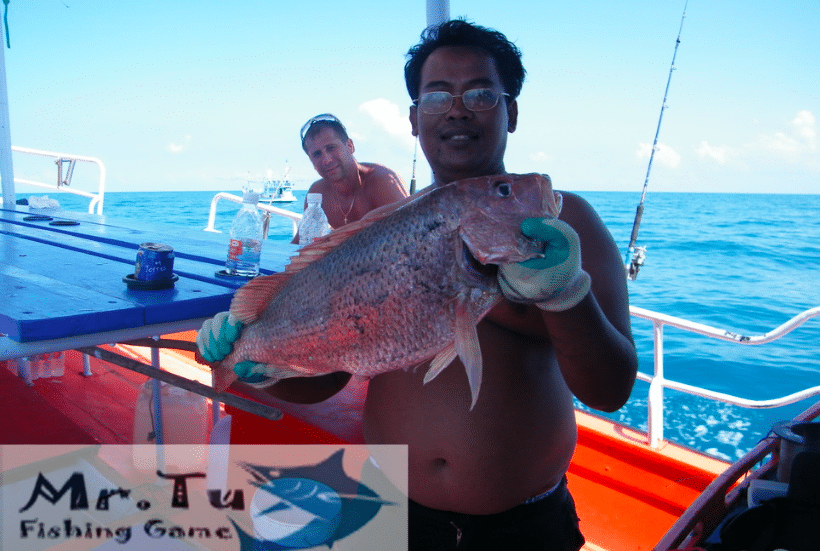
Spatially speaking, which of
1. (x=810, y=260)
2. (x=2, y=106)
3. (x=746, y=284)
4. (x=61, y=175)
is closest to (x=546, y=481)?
(x=2, y=106)

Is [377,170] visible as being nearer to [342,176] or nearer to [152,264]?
[342,176]

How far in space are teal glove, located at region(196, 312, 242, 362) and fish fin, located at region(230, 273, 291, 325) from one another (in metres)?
0.02

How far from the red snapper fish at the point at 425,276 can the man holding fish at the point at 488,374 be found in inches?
0.9

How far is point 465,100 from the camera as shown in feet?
5.05

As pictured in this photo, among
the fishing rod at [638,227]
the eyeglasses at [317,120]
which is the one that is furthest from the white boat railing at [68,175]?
the fishing rod at [638,227]

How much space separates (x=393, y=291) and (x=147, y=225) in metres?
3.63

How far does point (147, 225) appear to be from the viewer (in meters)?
4.22

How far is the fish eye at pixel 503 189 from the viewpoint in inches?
47.0

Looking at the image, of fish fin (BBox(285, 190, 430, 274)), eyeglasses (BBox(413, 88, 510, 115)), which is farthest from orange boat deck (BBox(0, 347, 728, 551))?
eyeglasses (BBox(413, 88, 510, 115))

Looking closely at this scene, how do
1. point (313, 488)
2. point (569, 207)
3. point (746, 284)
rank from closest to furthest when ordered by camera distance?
point (569, 207) < point (313, 488) < point (746, 284)

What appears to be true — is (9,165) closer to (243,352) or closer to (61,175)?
(61,175)

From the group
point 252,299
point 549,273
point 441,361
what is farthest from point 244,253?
point 549,273

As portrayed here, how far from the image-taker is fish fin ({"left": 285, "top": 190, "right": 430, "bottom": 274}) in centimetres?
133

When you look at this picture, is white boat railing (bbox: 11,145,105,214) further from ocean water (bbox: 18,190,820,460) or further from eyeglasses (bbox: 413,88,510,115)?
eyeglasses (bbox: 413,88,510,115)
